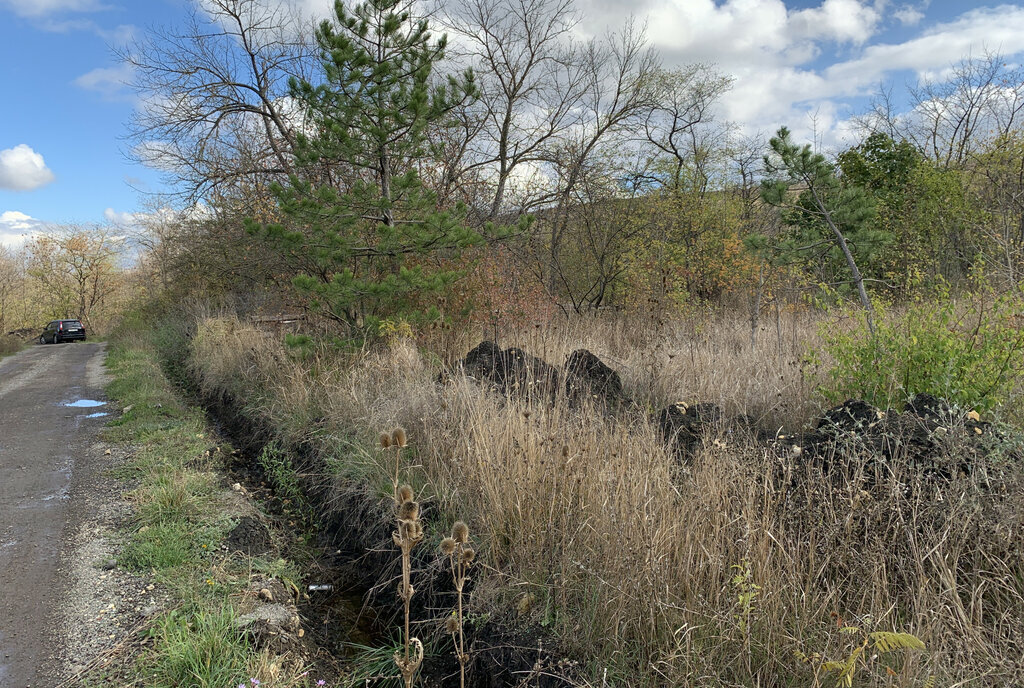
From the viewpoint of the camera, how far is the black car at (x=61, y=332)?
34.5 metres

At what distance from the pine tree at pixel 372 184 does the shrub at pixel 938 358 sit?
502 cm

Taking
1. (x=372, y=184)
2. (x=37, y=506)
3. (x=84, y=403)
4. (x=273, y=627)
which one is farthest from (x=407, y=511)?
(x=84, y=403)

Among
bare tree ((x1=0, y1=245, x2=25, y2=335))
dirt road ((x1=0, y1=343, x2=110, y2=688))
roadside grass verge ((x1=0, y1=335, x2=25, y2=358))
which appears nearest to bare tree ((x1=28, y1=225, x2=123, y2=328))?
bare tree ((x1=0, y1=245, x2=25, y2=335))

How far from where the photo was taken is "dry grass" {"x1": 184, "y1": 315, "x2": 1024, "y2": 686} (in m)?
2.31

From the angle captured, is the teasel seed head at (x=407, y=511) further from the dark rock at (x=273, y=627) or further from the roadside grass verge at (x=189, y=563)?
the dark rock at (x=273, y=627)

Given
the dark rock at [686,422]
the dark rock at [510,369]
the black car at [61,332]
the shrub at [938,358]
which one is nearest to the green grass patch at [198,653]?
the dark rock at [510,369]

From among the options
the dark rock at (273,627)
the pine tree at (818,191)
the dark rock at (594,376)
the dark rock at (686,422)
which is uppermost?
the pine tree at (818,191)

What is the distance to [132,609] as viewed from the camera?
3.50 meters

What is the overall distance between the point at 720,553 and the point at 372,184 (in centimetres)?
712

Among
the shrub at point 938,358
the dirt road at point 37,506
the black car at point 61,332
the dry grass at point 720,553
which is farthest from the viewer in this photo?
the black car at point 61,332

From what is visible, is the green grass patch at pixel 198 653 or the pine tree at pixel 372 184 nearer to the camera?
the green grass patch at pixel 198 653

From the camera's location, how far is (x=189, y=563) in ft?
13.2

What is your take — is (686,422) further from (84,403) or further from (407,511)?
(84,403)

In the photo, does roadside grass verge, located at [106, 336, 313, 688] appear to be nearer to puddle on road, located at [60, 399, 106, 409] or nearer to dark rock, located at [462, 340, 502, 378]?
puddle on road, located at [60, 399, 106, 409]
